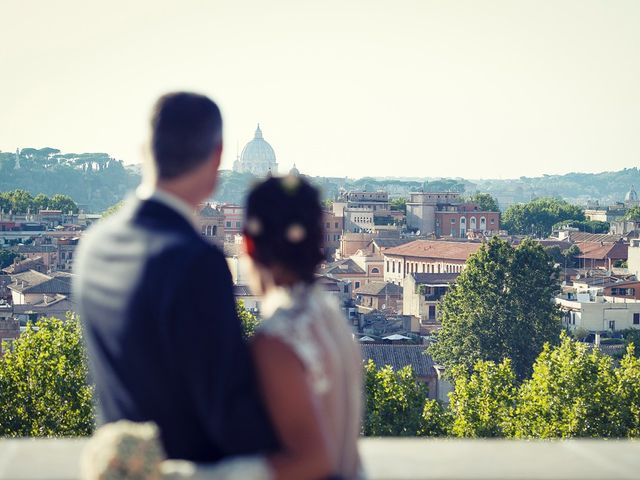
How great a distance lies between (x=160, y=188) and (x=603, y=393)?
76.7ft

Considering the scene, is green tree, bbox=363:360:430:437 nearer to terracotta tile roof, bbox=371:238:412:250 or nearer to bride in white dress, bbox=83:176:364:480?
bride in white dress, bbox=83:176:364:480

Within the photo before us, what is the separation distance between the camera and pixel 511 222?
368ft

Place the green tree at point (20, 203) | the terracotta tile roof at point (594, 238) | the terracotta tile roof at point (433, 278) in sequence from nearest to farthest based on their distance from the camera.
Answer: the terracotta tile roof at point (433, 278)
the terracotta tile roof at point (594, 238)
the green tree at point (20, 203)

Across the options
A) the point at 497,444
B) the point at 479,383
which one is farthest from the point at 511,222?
the point at 497,444

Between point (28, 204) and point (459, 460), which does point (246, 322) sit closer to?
point (459, 460)

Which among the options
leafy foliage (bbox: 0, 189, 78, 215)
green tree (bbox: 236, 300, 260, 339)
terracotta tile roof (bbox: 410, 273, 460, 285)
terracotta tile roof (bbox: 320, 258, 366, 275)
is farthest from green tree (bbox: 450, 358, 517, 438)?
leafy foliage (bbox: 0, 189, 78, 215)

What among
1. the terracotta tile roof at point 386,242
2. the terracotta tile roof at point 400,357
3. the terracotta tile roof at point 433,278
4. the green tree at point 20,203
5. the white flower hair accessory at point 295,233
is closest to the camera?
the white flower hair accessory at point 295,233

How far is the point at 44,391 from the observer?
24.2 meters

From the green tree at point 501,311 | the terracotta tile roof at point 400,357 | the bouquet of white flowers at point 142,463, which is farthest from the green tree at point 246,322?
the bouquet of white flowers at point 142,463

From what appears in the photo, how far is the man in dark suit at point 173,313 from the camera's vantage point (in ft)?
8.17

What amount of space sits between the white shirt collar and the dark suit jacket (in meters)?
0.01

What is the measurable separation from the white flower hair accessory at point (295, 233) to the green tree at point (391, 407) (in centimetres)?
2325

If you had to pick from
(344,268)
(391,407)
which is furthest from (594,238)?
(391,407)

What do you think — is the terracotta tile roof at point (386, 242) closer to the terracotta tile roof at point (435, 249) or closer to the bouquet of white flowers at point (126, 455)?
the terracotta tile roof at point (435, 249)
